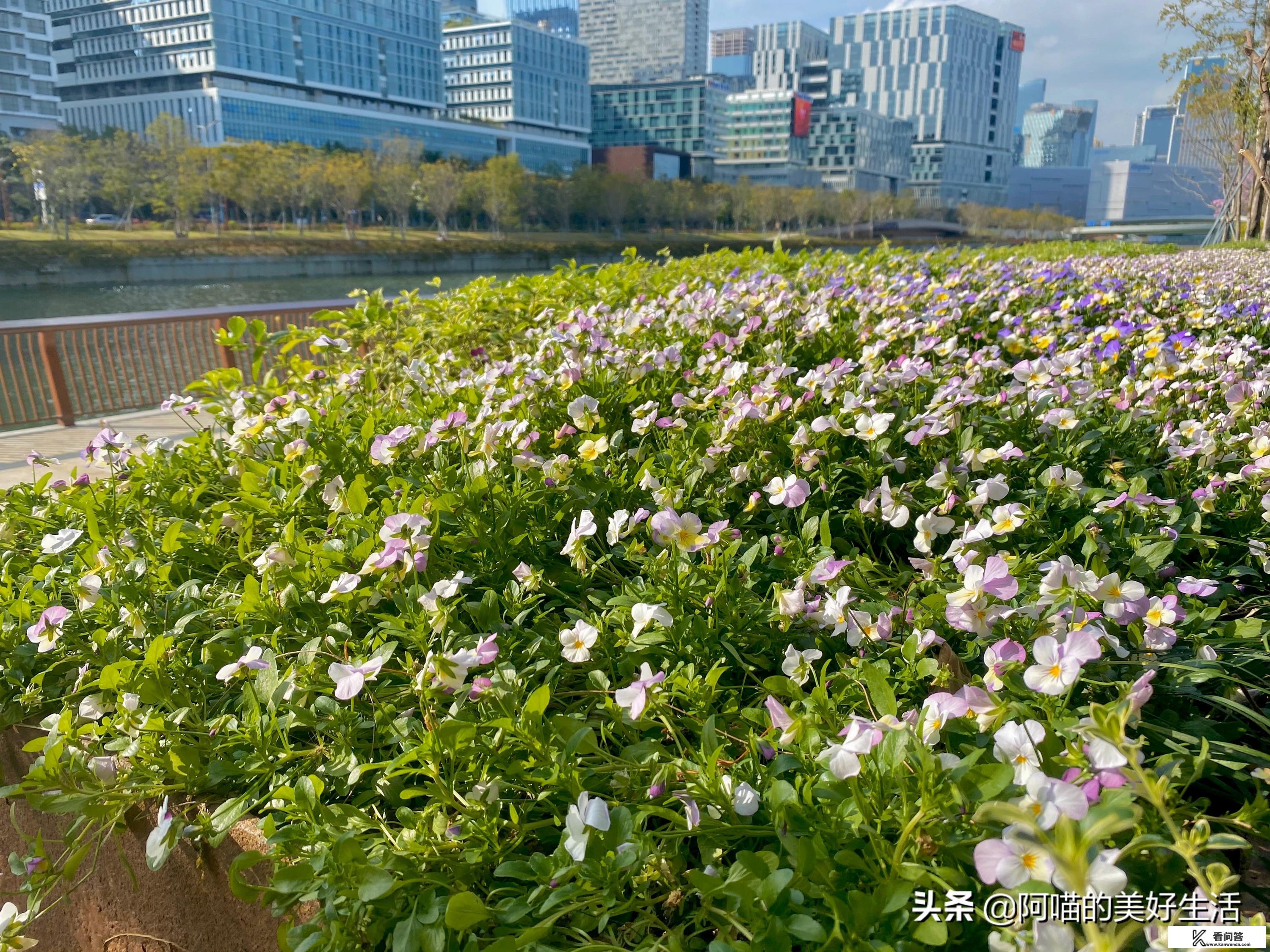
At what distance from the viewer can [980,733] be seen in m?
1.12

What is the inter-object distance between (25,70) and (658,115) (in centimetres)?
6877

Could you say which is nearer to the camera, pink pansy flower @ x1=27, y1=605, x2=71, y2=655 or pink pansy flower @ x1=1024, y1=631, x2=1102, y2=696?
pink pansy flower @ x1=1024, y1=631, x2=1102, y2=696

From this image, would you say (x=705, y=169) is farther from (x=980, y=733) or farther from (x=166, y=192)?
(x=980, y=733)

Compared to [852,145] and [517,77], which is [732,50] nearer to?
[852,145]

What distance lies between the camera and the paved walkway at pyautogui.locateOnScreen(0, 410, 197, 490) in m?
5.33

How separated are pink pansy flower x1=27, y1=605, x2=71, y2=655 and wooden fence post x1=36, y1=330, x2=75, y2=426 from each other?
644 cm

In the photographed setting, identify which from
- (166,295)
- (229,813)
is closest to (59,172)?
(166,295)

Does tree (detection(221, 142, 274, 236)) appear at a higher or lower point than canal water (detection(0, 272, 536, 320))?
higher

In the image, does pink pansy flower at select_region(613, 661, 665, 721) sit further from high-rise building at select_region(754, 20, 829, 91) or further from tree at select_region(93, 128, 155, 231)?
high-rise building at select_region(754, 20, 829, 91)

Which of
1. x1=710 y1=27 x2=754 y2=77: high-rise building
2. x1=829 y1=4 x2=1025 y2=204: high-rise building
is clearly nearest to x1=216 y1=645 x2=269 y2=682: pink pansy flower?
x1=829 y1=4 x2=1025 y2=204: high-rise building

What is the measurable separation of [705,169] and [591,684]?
341ft

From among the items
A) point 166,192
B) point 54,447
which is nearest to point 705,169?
point 166,192

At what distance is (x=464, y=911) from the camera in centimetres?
94

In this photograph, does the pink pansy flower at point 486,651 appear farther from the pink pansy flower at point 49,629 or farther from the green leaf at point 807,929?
the pink pansy flower at point 49,629
